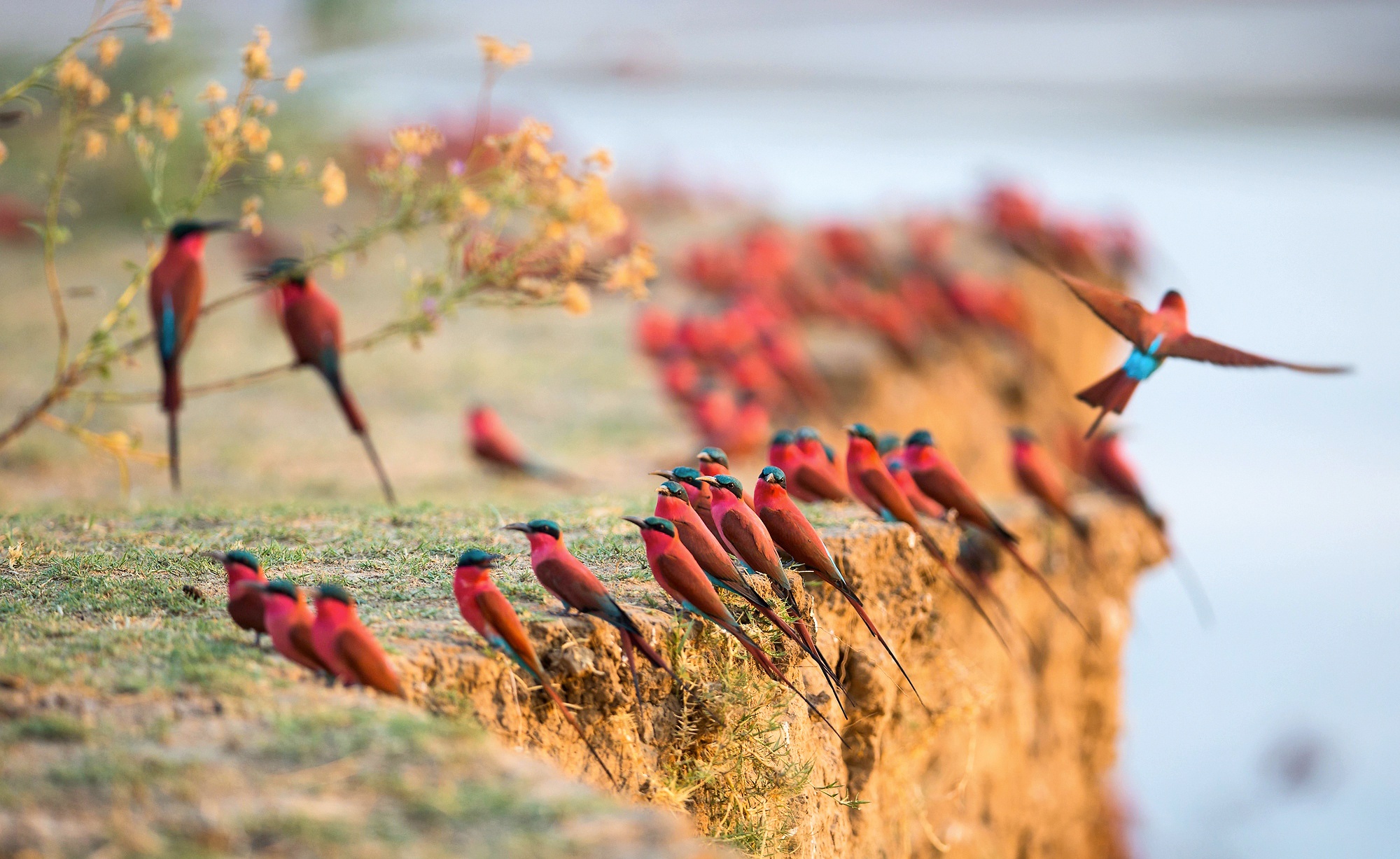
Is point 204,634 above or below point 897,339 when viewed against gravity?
above

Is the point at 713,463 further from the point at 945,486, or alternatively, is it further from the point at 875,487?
the point at 945,486

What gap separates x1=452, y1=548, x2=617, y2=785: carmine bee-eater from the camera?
236cm

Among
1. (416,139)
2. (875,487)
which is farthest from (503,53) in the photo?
(875,487)

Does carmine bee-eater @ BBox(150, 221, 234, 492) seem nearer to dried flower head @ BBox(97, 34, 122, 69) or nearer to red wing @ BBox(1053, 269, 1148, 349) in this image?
dried flower head @ BBox(97, 34, 122, 69)

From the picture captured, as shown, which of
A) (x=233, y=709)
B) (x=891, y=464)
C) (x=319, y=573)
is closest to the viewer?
(x=233, y=709)

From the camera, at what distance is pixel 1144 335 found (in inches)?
120

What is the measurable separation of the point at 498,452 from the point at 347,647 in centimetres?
391

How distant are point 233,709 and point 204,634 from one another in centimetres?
47

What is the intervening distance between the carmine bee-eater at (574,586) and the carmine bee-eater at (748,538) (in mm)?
332

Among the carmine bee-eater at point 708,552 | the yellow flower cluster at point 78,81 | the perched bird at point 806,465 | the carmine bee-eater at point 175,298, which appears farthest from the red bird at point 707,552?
the yellow flower cluster at point 78,81

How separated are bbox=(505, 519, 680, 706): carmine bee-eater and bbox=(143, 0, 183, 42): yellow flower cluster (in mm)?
Answer: 2244

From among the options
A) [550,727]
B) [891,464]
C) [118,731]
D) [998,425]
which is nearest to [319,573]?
[550,727]

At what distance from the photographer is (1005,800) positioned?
519 cm

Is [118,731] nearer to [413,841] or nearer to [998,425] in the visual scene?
[413,841]
